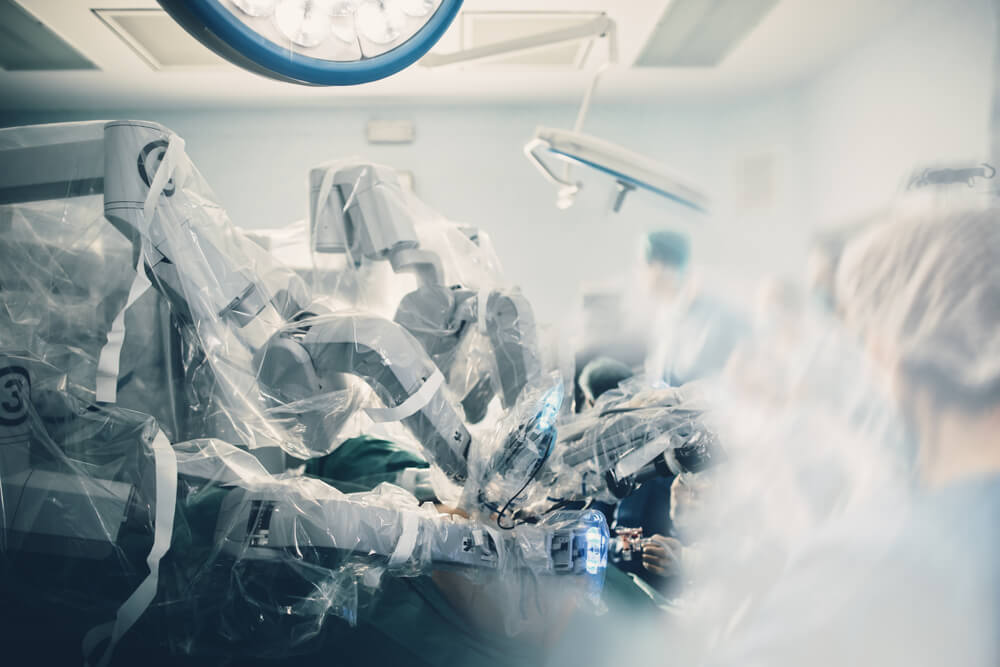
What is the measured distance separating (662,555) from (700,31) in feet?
6.58

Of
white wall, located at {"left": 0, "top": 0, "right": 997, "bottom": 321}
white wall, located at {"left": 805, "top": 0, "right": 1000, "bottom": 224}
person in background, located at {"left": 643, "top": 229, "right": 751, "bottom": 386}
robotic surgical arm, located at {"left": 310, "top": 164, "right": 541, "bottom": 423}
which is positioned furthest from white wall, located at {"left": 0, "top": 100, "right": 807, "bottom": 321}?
robotic surgical arm, located at {"left": 310, "top": 164, "right": 541, "bottom": 423}

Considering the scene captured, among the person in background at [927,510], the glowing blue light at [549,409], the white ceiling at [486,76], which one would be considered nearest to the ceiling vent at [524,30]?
the white ceiling at [486,76]

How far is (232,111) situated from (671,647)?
2.93 meters

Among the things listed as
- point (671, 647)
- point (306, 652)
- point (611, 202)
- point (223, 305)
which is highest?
point (611, 202)

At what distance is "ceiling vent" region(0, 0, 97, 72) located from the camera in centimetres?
180

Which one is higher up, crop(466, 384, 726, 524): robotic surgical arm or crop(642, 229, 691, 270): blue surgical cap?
crop(642, 229, 691, 270): blue surgical cap

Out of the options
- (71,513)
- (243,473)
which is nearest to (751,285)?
(243,473)

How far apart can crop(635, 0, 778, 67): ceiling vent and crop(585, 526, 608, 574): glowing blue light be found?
1.88 metres

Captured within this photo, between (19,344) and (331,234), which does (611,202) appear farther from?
(19,344)

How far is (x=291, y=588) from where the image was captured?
731 millimetres

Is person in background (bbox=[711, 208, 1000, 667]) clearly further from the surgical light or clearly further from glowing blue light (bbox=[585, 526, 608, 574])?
the surgical light

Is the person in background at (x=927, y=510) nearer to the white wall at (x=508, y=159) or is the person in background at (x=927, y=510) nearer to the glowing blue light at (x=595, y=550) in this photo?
the glowing blue light at (x=595, y=550)

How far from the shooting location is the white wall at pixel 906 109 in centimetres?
90

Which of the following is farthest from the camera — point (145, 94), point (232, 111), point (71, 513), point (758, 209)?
point (232, 111)
